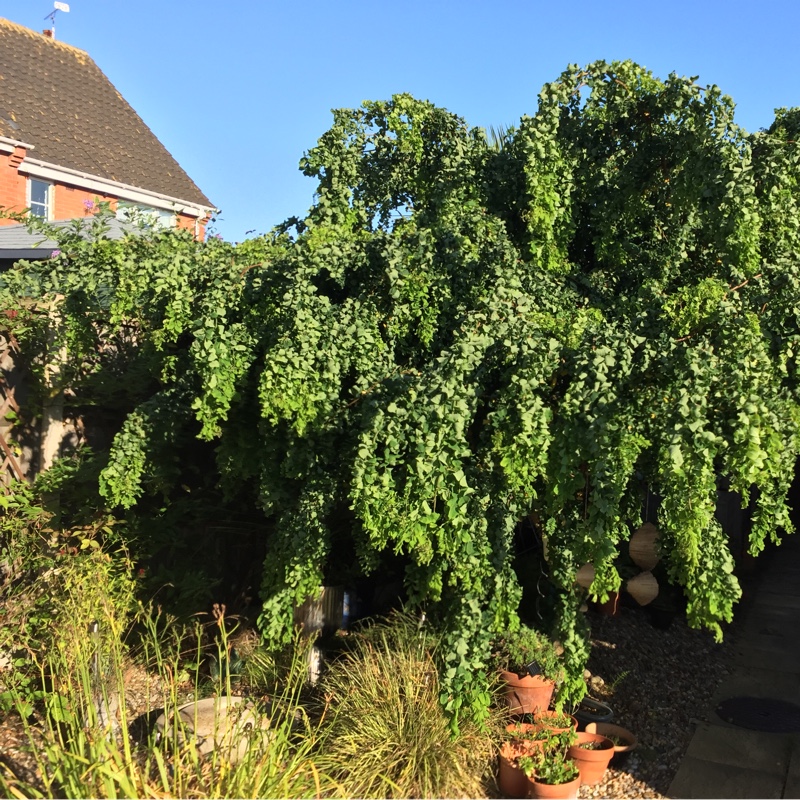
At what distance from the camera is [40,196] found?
15.2m

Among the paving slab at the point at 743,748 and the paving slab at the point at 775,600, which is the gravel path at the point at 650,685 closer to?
the paving slab at the point at 743,748

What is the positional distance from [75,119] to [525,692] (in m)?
15.6

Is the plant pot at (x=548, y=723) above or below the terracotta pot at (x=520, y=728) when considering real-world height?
above

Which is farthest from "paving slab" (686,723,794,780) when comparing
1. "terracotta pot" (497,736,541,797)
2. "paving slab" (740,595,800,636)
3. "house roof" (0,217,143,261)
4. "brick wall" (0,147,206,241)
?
"brick wall" (0,147,206,241)

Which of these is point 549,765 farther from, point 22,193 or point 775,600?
point 22,193

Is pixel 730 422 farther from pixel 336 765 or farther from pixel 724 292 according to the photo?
pixel 336 765

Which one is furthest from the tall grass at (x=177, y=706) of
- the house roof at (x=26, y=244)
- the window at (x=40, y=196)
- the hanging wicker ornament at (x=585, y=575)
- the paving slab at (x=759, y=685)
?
the window at (x=40, y=196)

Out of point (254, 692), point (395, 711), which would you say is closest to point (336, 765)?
point (395, 711)

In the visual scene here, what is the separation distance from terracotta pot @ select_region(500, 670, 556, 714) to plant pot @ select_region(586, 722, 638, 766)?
Answer: 347 mm

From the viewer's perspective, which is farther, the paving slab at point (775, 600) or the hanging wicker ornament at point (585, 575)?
the paving slab at point (775, 600)

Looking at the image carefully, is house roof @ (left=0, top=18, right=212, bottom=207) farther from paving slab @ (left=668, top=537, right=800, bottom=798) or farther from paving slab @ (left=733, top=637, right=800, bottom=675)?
paving slab @ (left=733, top=637, right=800, bottom=675)

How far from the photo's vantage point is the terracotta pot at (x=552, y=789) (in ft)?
13.9

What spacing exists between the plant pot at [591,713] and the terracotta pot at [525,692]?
0.47 metres

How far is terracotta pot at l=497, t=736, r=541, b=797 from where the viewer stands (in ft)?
14.3
